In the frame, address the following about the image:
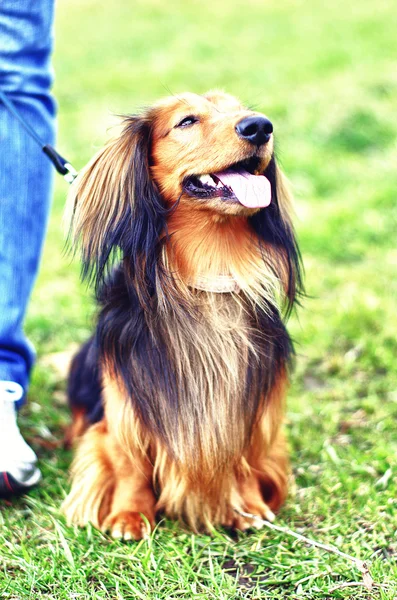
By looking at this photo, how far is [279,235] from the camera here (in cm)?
285

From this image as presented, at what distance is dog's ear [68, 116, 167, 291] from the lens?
8.62 feet

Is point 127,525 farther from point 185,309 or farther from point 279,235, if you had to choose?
point 279,235

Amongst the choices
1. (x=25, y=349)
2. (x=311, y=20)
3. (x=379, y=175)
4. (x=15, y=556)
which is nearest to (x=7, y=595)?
(x=15, y=556)

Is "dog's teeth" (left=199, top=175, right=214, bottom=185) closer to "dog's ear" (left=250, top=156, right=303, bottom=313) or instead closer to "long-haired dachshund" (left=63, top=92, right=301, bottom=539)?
"long-haired dachshund" (left=63, top=92, right=301, bottom=539)

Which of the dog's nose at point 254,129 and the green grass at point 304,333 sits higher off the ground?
the dog's nose at point 254,129

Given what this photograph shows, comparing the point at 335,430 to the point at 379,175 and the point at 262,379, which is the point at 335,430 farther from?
the point at 379,175

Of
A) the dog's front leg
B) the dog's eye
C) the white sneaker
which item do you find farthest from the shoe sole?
the dog's eye

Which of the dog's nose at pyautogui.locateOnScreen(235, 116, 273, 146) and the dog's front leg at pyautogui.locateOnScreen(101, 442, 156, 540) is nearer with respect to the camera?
the dog's nose at pyautogui.locateOnScreen(235, 116, 273, 146)

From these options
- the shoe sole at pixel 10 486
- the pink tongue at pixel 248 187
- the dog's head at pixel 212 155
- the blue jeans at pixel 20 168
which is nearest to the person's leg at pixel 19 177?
the blue jeans at pixel 20 168

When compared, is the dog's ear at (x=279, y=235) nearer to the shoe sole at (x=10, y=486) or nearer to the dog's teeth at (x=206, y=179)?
the dog's teeth at (x=206, y=179)

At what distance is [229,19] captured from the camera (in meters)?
12.4

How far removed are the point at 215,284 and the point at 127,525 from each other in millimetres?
974

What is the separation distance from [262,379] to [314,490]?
1.98 feet

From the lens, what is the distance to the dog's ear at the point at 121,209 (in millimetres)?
2627
